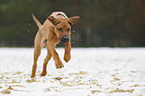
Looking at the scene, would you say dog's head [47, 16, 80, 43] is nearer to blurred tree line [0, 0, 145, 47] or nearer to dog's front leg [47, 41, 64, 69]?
dog's front leg [47, 41, 64, 69]

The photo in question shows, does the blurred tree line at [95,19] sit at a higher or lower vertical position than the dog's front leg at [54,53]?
higher

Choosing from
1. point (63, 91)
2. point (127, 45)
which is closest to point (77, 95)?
point (63, 91)

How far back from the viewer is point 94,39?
31.3 metres

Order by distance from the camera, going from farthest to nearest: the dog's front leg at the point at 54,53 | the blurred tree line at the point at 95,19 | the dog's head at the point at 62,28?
the blurred tree line at the point at 95,19 → the dog's front leg at the point at 54,53 → the dog's head at the point at 62,28

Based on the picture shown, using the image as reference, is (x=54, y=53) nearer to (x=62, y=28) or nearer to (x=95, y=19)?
(x=62, y=28)

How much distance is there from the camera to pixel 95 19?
31.7 metres

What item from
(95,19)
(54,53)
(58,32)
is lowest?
(54,53)

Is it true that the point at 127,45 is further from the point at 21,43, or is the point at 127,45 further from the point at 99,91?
the point at 99,91

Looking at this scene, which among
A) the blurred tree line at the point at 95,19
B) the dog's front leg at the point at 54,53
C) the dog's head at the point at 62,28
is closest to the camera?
the dog's head at the point at 62,28

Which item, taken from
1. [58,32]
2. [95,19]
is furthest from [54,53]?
[95,19]

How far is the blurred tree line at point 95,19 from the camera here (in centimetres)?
3041

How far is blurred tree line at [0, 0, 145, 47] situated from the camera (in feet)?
99.8

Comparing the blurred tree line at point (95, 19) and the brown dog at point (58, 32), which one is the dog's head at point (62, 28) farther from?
the blurred tree line at point (95, 19)

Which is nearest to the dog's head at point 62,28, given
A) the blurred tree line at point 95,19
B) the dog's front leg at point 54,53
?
the dog's front leg at point 54,53
